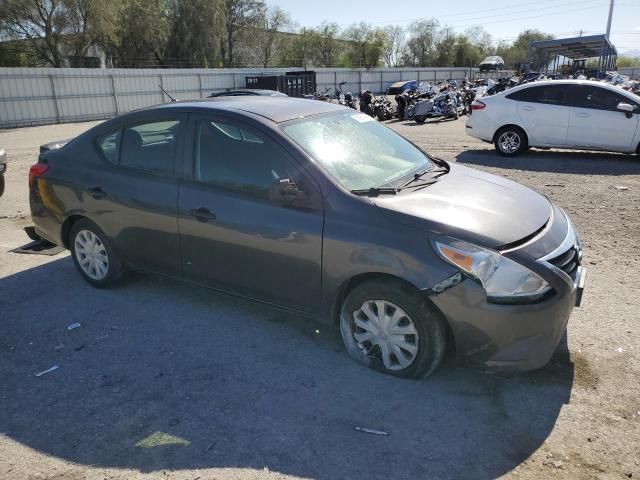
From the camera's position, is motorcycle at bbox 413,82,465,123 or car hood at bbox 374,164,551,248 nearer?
car hood at bbox 374,164,551,248

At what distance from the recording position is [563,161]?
1081cm

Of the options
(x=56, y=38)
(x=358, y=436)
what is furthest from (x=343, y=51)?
(x=358, y=436)

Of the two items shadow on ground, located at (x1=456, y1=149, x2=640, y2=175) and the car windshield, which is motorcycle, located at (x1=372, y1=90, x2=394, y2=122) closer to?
shadow on ground, located at (x1=456, y1=149, x2=640, y2=175)

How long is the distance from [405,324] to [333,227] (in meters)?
0.75

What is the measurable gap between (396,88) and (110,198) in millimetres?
37363

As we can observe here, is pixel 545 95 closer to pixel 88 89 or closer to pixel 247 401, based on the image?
pixel 247 401

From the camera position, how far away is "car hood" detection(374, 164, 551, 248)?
3.05 m

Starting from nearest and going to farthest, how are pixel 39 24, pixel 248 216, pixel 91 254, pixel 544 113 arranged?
pixel 248 216 < pixel 91 254 < pixel 544 113 < pixel 39 24

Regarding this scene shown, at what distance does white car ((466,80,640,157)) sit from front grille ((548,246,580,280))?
845cm

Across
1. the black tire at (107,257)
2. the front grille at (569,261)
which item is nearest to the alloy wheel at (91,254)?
the black tire at (107,257)

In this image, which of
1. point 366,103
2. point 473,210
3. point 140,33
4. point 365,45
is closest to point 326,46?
point 365,45

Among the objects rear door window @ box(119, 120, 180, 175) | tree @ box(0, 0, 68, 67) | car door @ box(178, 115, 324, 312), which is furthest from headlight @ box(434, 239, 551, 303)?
tree @ box(0, 0, 68, 67)

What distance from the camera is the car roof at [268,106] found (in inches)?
153

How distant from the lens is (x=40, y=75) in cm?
2425
